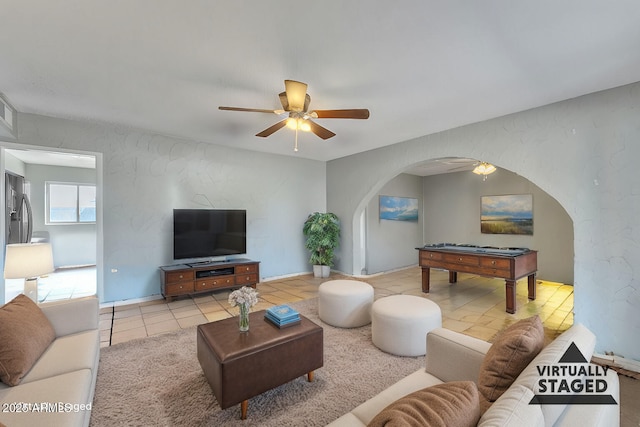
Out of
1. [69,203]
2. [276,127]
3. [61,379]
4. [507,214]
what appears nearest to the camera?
[61,379]

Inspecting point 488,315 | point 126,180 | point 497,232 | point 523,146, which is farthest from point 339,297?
point 497,232

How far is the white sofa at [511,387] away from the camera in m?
0.83

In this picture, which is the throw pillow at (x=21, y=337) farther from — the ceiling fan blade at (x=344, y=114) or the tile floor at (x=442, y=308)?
the ceiling fan blade at (x=344, y=114)

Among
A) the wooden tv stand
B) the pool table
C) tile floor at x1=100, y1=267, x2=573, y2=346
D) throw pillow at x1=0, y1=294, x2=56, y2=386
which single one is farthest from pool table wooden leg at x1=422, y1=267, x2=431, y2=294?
throw pillow at x1=0, y1=294, x2=56, y2=386

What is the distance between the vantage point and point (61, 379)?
1573mm

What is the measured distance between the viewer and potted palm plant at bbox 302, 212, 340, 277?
5.76 metres

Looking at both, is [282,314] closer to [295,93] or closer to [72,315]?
[72,315]

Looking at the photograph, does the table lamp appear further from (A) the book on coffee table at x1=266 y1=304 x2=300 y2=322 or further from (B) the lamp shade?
(A) the book on coffee table at x1=266 y1=304 x2=300 y2=322

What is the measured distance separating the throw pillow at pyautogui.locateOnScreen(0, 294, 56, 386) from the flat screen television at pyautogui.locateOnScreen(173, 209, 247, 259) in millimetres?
2394

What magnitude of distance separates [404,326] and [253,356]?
4.83ft

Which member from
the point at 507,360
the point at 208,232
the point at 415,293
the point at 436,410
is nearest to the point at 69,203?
the point at 208,232

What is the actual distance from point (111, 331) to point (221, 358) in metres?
2.36

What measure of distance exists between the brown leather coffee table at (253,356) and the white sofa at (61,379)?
69 cm

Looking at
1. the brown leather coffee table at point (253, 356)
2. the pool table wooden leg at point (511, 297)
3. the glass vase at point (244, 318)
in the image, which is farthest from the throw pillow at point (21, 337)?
the pool table wooden leg at point (511, 297)
